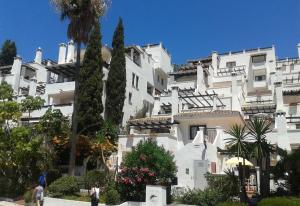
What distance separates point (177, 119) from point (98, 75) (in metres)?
9.38

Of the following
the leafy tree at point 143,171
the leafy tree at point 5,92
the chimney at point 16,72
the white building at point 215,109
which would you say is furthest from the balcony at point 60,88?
the leafy tree at point 143,171

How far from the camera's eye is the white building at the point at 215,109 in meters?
29.2

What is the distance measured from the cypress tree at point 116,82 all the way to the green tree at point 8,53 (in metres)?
31.0

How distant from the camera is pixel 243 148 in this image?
77.6 ft

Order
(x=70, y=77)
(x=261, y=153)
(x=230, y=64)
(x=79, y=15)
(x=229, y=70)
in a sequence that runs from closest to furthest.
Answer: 1. (x=261, y=153)
2. (x=79, y=15)
3. (x=70, y=77)
4. (x=229, y=70)
5. (x=230, y=64)

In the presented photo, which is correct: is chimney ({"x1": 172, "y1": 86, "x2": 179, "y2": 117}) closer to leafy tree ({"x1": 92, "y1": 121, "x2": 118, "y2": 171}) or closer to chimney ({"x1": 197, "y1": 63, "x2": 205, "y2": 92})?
leafy tree ({"x1": 92, "y1": 121, "x2": 118, "y2": 171})

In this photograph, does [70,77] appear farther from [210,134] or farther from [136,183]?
[136,183]

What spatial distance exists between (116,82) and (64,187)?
16093mm

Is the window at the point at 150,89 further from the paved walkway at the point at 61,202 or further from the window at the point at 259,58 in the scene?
the paved walkway at the point at 61,202

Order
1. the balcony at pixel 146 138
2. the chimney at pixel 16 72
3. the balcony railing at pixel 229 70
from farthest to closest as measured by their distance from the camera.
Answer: the balcony railing at pixel 229 70, the chimney at pixel 16 72, the balcony at pixel 146 138

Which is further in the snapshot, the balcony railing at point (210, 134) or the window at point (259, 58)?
the window at point (259, 58)

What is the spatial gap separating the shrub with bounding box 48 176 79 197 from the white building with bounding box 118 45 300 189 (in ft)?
22.3

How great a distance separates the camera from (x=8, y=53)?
6481 cm

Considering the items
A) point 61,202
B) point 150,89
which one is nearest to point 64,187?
point 61,202
